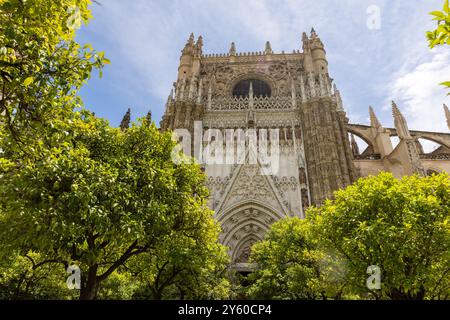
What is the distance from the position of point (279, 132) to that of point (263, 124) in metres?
1.39

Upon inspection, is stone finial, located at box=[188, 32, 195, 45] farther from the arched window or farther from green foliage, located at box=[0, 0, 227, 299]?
green foliage, located at box=[0, 0, 227, 299]

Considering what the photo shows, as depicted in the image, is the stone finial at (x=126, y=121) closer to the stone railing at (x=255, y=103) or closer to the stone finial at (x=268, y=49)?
the stone railing at (x=255, y=103)

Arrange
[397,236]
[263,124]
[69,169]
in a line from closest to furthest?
[69,169] → [397,236] → [263,124]

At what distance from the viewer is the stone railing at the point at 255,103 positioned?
23.2 m

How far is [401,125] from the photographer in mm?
20781

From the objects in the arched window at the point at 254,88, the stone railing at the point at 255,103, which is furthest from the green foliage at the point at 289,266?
the arched window at the point at 254,88

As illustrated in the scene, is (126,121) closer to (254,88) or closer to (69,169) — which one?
(254,88)

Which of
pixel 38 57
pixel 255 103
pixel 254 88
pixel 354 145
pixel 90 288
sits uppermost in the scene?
pixel 254 88

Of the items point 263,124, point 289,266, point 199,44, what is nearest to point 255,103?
point 263,124

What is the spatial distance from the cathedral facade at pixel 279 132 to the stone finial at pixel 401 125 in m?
0.06

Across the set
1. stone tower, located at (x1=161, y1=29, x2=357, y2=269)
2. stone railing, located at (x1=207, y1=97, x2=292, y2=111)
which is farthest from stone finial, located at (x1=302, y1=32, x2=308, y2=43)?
stone railing, located at (x1=207, y1=97, x2=292, y2=111)

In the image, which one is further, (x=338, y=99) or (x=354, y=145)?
(x=354, y=145)
